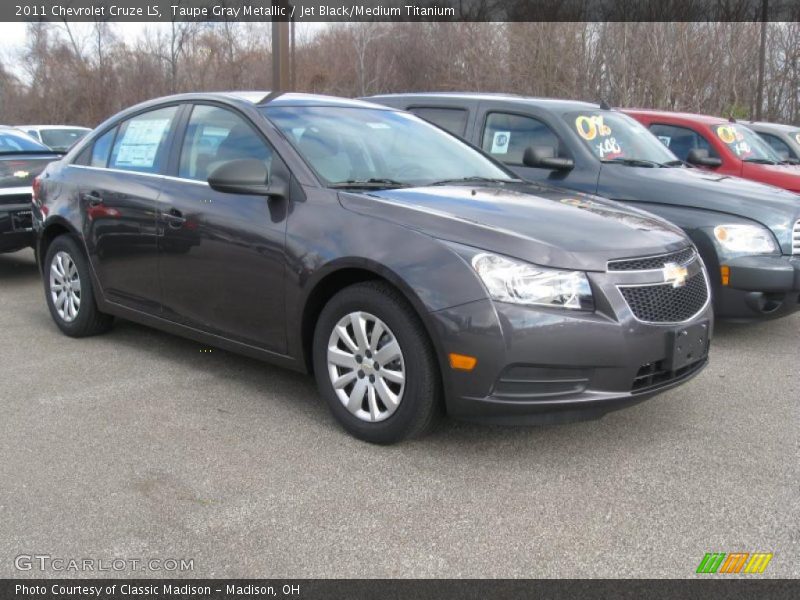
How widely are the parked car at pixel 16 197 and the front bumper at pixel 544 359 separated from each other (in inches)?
212

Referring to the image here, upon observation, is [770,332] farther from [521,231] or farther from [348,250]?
[348,250]

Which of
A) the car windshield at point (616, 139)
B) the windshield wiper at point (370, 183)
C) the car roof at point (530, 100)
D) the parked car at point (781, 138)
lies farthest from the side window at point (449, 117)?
the parked car at point (781, 138)

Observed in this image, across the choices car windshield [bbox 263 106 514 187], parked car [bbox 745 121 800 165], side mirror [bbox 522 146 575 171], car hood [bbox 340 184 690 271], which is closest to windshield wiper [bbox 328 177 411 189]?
car windshield [bbox 263 106 514 187]

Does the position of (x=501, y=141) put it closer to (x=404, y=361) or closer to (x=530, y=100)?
(x=530, y=100)

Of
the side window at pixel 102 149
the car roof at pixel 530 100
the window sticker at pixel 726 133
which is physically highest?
the car roof at pixel 530 100

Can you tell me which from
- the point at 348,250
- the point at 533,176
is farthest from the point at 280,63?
the point at 348,250

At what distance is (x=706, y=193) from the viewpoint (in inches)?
230

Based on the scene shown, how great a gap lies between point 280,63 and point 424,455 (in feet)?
32.1

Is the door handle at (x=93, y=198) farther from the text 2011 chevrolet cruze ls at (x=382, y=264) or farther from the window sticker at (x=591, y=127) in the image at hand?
the window sticker at (x=591, y=127)

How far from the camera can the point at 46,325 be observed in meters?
5.99

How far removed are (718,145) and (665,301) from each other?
17.1 feet

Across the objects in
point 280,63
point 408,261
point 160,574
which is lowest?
point 160,574

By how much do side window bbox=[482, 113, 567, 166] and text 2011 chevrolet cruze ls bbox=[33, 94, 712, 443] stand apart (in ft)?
5.69

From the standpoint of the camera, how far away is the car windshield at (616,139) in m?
6.51
